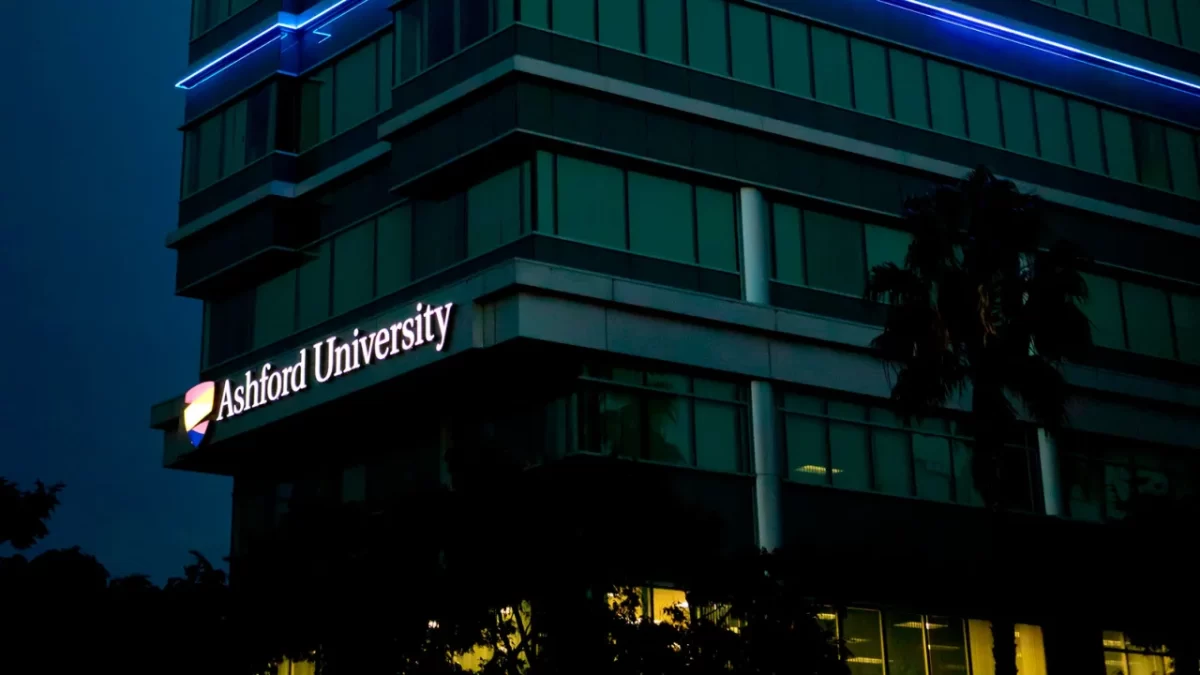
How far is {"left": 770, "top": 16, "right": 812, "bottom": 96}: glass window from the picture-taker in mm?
50406

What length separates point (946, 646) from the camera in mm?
50031

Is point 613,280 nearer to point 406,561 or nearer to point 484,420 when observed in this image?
point 484,420

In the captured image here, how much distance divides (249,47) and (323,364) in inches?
459

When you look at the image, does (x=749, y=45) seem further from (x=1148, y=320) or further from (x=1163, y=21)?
(x=1163, y=21)

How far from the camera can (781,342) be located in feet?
158

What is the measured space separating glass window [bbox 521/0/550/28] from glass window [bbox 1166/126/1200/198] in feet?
73.1

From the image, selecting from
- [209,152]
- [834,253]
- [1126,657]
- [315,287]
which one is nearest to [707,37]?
[834,253]

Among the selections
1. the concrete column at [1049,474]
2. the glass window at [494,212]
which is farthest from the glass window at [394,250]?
the concrete column at [1049,474]

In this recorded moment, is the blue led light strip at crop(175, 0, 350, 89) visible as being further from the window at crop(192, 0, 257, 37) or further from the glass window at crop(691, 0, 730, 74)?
the glass window at crop(691, 0, 730, 74)

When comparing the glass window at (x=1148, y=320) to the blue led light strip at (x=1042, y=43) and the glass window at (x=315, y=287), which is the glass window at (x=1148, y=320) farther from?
the glass window at (x=315, y=287)

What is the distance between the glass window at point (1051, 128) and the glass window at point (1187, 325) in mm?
5906

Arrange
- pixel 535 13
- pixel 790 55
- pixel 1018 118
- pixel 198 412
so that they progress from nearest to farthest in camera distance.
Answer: pixel 535 13 < pixel 790 55 < pixel 198 412 < pixel 1018 118

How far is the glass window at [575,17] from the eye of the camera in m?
47.1

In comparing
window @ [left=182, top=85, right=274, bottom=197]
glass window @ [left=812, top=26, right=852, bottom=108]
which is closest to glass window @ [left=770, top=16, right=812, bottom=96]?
glass window @ [left=812, top=26, right=852, bottom=108]
